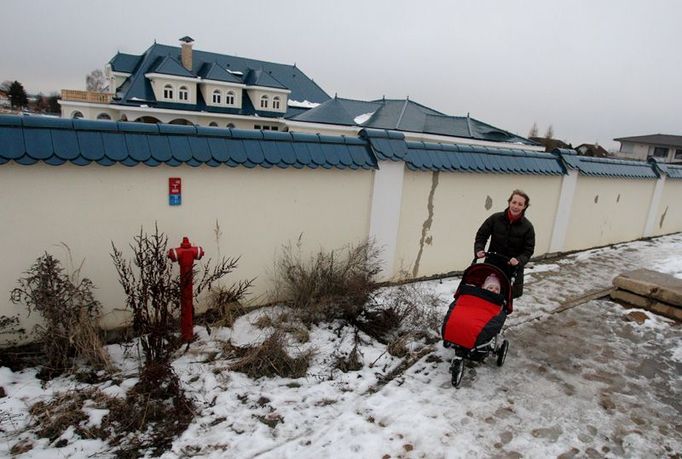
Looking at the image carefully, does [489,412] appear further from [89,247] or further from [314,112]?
[314,112]

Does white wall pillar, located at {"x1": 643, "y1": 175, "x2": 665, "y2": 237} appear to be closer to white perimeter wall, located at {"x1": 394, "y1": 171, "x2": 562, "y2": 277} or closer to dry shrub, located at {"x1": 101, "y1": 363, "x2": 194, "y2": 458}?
white perimeter wall, located at {"x1": 394, "y1": 171, "x2": 562, "y2": 277}

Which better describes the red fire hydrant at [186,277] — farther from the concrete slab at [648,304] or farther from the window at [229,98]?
the window at [229,98]

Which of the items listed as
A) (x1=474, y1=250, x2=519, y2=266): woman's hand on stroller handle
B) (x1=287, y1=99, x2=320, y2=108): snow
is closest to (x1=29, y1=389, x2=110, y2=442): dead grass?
(x1=474, y1=250, x2=519, y2=266): woman's hand on stroller handle

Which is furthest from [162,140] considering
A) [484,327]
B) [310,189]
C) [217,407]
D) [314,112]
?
[314,112]

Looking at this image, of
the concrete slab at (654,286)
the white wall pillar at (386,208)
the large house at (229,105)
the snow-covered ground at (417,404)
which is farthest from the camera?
the large house at (229,105)

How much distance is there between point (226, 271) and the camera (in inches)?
191

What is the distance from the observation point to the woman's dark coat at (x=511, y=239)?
15.4 feet

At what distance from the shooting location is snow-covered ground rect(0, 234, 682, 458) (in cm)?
322

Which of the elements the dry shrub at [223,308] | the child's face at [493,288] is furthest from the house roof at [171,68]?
the child's face at [493,288]

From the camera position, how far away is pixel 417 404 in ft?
12.6

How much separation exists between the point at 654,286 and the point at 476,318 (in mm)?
4606

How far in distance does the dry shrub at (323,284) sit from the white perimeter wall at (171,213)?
0.20 metres

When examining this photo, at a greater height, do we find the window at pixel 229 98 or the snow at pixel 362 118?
the window at pixel 229 98

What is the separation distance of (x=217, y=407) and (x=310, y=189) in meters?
3.01
